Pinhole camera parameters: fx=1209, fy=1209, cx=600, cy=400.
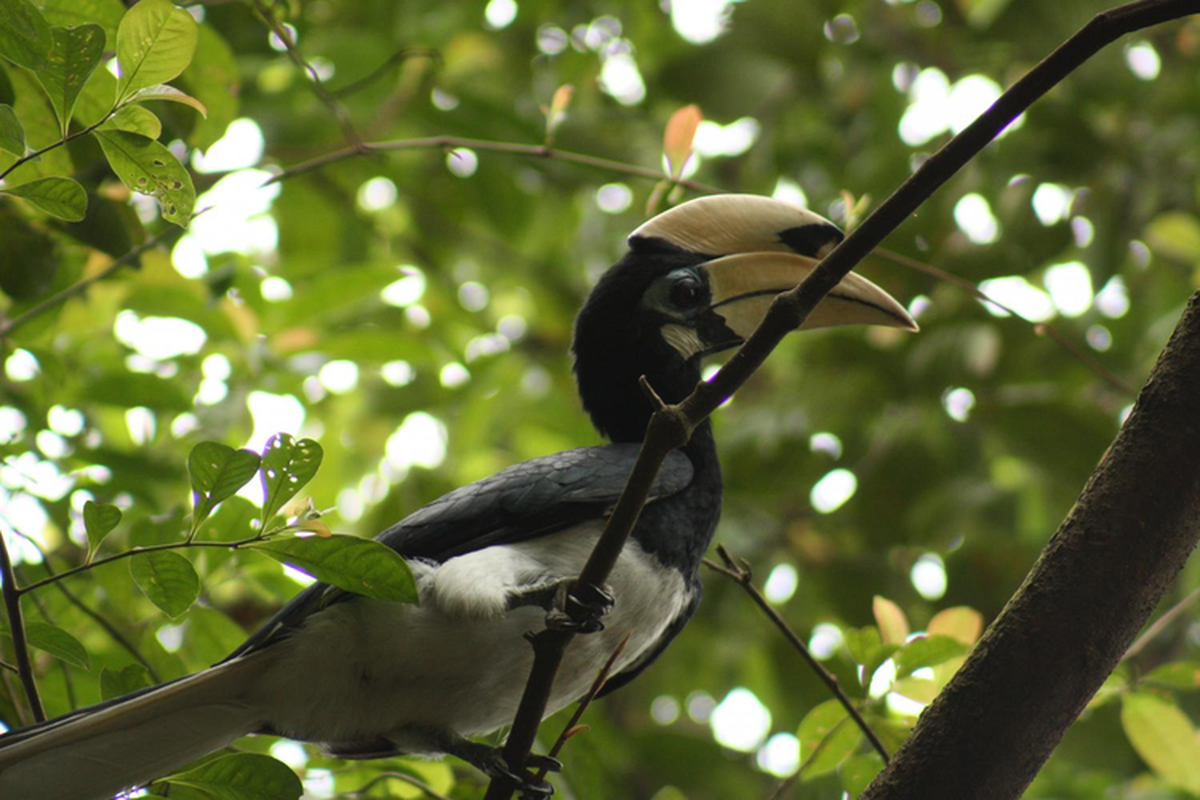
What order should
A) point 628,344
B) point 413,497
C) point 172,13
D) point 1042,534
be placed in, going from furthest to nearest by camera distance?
point 1042,534, point 413,497, point 628,344, point 172,13

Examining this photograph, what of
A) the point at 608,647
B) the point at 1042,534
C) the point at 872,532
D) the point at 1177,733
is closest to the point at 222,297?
the point at 608,647

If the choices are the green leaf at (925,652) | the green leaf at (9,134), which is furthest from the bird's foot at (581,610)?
the green leaf at (9,134)

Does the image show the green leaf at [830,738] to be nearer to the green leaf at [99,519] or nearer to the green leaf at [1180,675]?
the green leaf at [1180,675]

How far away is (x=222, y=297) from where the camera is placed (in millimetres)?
3699

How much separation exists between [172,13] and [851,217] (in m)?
1.50

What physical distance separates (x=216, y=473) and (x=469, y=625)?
28.7 inches

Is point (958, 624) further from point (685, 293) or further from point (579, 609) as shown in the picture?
point (685, 293)

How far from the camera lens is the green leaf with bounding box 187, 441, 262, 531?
72.9 inches

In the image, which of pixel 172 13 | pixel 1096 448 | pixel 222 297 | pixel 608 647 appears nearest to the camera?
pixel 172 13

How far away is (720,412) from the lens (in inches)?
224

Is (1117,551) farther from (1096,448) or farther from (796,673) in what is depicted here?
(796,673)

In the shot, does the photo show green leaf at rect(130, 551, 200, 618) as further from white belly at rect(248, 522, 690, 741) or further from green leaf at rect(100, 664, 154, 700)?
white belly at rect(248, 522, 690, 741)

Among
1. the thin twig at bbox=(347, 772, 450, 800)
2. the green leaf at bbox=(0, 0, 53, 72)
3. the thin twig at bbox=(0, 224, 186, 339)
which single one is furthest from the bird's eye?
the green leaf at bbox=(0, 0, 53, 72)

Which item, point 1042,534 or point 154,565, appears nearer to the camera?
point 154,565
